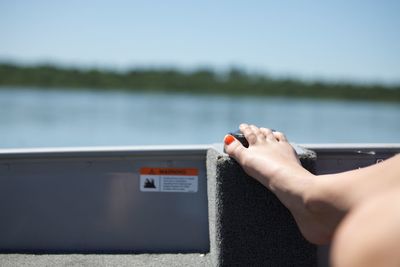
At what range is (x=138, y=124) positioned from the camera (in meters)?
26.6

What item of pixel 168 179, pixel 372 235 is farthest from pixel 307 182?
pixel 168 179

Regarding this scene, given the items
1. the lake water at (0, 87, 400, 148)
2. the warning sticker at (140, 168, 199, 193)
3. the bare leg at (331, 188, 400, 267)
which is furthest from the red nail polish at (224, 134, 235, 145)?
the lake water at (0, 87, 400, 148)

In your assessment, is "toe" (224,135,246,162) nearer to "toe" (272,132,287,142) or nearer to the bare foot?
the bare foot

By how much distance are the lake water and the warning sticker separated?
14.7 metres

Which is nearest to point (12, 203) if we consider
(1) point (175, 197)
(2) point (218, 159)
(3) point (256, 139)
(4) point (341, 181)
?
(1) point (175, 197)

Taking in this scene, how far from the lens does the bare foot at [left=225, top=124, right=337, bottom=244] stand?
1.02 meters

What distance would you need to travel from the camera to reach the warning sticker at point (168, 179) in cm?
163

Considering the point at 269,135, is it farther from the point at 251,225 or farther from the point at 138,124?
the point at 138,124

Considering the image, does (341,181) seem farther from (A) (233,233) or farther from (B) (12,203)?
(B) (12,203)

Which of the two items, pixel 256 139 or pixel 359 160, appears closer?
pixel 256 139

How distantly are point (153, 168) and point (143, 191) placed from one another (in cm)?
9

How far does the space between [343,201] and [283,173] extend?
0.83 ft

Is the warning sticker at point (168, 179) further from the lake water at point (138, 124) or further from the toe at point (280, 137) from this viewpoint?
the lake water at point (138, 124)

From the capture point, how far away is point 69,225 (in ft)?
5.35
